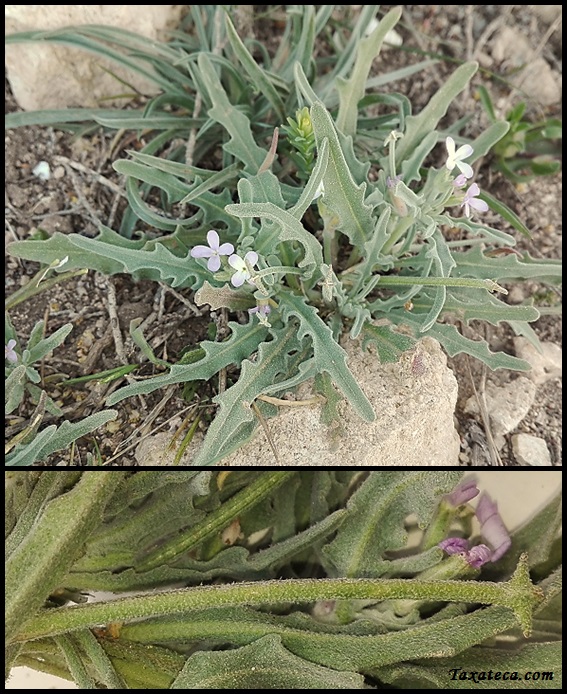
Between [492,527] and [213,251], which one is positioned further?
[492,527]

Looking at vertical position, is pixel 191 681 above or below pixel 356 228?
below

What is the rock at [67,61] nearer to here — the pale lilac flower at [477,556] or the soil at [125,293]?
the soil at [125,293]

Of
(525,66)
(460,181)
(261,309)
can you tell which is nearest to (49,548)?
(261,309)

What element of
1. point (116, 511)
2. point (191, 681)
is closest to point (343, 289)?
point (116, 511)

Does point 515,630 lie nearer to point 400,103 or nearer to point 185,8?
point 400,103

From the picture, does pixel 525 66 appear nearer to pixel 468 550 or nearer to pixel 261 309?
pixel 261 309
